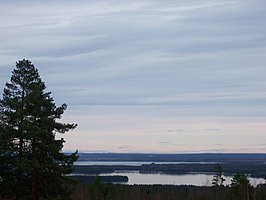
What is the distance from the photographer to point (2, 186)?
23609 mm

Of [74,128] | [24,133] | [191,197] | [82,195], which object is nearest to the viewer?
[24,133]

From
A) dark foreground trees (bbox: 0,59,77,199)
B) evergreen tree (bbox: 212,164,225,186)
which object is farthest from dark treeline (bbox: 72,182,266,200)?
dark foreground trees (bbox: 0,59,77,199)

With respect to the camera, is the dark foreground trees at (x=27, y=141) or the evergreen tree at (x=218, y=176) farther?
the evergreen tree at (x=218, y=176)

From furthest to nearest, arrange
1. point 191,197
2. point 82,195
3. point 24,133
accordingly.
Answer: point 191,197 → point 82,195 → point 24,133

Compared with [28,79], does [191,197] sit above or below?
below

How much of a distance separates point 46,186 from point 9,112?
3708mm

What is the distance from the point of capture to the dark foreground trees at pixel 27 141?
2334 centimetres

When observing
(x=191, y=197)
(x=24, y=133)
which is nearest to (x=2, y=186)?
(x=24, y=133)

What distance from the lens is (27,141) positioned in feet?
77.9

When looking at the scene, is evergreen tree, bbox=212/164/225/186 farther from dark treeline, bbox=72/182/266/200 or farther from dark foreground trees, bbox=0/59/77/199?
dark foreground trees, bbox=0/59/77/199

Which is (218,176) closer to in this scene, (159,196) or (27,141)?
(159,196)

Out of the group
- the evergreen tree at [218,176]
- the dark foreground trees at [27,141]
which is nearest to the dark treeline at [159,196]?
the evergreen tree at [218,176]

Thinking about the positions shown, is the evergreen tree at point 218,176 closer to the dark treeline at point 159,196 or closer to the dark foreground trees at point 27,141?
the dark treeline at point 159,196

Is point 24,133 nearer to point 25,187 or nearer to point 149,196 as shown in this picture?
point 25,187
